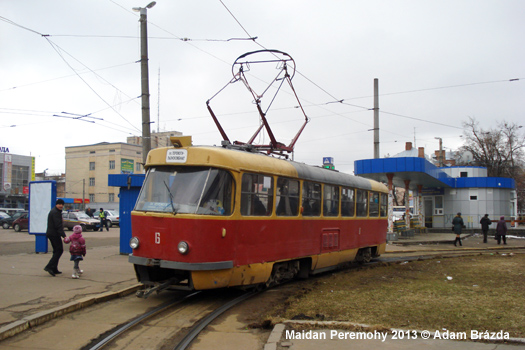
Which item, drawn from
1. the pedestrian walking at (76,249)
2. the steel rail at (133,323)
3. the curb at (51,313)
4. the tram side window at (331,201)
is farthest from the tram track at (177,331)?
the tram side window at (331,201)

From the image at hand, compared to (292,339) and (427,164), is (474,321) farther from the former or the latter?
(427,164)

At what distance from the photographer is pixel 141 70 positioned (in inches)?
546

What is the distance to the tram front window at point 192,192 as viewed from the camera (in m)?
8.02

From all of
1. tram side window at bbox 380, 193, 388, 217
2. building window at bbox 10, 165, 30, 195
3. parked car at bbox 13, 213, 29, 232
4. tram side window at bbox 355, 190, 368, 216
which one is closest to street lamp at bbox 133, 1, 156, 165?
tram side window at bbox 355, 190, 368, 216

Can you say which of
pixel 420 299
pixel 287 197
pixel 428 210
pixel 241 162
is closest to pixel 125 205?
pixel 287 197

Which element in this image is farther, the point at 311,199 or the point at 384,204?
the point at 384,204

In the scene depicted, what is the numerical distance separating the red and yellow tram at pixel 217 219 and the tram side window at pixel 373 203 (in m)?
4.69

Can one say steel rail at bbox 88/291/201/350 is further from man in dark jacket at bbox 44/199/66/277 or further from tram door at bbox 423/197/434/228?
tram door at bbox 423/197/434/228

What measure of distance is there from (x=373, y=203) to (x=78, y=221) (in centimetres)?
2451

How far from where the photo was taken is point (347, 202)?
13117mm

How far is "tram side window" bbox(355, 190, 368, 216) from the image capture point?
13.9m

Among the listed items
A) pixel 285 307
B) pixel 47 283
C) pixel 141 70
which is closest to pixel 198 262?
pixel 285 307

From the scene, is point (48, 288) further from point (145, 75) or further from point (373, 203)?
point (373, 203)

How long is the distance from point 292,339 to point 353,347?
0.74m
